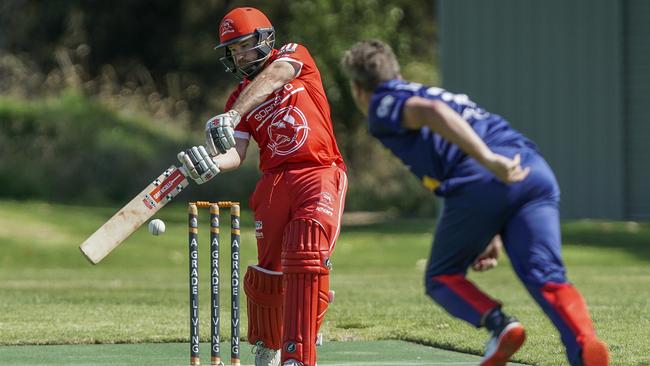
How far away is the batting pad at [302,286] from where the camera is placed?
25.4 ft

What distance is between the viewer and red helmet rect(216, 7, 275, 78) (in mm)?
8047

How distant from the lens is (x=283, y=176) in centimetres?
804

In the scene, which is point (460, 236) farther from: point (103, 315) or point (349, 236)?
point (349, 236)

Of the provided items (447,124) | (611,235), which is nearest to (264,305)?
(447,124)

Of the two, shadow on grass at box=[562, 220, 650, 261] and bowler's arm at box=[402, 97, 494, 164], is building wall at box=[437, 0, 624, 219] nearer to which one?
shadow on grass at box=[562, 220, 650, 261]

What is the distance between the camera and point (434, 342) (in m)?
10.8

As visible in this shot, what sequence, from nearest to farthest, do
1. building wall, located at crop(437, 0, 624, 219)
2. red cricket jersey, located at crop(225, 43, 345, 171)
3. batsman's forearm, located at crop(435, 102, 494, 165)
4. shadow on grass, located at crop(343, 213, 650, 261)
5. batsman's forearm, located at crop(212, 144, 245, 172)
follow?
batsman's forearm, located at crop(435, 102, 494, 165), red cricket jersey, located at crop(225, 43, 345, 171), batsman's forearm, located at crop(212, 144, 245, 172), shadow on grass, located at crop(343, 213, 650, 261), building wall, located at crop(437, 0, 624, 219)

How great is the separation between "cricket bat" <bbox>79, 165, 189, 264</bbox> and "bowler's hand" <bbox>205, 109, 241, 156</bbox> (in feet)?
1.04

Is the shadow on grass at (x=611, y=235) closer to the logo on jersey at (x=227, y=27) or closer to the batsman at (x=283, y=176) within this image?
the batsman at (x=283, y=176)

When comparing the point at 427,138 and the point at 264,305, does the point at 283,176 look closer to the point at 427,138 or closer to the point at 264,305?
the point at 264,305

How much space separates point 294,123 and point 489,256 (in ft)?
5.10

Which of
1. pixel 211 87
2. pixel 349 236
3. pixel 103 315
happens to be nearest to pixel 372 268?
pixel 349 236

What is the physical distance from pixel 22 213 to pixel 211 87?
16.7m

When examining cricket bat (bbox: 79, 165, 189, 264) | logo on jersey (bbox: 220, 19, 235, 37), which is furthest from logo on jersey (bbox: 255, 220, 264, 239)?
logo on jersey (bbox: 220, 19, 235, 37)
